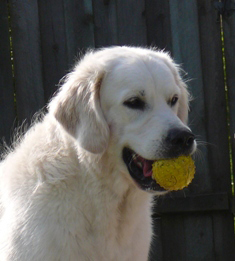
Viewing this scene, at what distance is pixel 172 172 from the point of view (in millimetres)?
3535

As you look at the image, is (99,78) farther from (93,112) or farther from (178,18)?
(178,18)

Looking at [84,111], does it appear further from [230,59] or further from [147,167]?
[230,59]

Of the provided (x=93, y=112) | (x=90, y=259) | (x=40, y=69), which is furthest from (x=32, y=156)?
(x=40, y=69)

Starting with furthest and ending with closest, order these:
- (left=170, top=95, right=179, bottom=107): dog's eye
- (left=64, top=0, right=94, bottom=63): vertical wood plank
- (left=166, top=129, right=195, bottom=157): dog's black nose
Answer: (left=64, top=0, right=94, bottom=63): vertical wood plank
(left=170, top=95, right=179, bottom=107): dog's eye
(left=166, top=129, right=195, bottom=157): dog's black nose

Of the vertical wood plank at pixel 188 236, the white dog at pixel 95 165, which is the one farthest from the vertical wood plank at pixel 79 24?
the vertical wood plank at pixel 188 236

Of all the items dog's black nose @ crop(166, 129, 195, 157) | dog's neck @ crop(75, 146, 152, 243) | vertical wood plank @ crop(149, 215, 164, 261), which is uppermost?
dog's black nose @ crop(166, 129, 195, 157)

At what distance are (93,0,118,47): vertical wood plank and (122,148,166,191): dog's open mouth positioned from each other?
2.08 metres

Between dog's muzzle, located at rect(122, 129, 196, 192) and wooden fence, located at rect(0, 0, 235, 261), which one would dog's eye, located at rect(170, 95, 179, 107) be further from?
wooden fence, located at rect(0, 0, 235, 261)

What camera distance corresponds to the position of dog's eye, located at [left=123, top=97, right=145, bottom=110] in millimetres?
3689

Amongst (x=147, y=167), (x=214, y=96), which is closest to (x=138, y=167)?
(x=147, y=167)

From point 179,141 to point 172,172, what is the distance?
0.19 metres

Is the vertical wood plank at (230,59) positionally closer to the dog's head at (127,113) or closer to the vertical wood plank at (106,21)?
the vertical wood plank at (106,21)

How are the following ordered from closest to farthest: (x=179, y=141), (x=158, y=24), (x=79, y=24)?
(x=179, y=141) → (x=158, y=24) → (x=79, y=24)

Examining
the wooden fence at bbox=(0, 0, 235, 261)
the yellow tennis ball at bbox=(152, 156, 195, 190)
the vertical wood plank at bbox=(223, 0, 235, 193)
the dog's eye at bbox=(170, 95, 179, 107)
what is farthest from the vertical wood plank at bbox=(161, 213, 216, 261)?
the yellow tennis ball at bbox=(152, 156, 195, 190)
